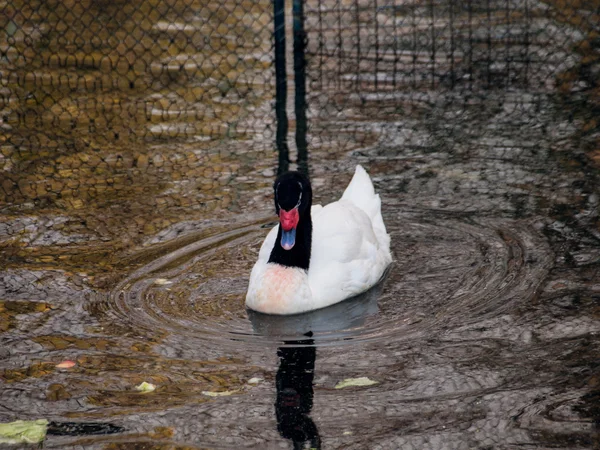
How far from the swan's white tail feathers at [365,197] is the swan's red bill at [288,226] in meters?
1.34

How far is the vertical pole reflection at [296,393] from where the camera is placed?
261 inches

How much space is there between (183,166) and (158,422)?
484cm

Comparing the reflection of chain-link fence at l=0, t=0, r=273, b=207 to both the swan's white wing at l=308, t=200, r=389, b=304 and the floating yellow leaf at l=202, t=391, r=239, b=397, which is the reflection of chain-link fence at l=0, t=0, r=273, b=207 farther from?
the floating yellow leaf at l=202, t=391, r=239, b=397

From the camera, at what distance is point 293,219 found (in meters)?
8.17

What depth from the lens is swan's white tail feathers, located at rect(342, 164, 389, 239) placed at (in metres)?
9.49

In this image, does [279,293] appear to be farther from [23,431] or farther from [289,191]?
[23,431]

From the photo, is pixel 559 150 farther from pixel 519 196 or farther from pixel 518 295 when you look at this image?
pixel 518 295

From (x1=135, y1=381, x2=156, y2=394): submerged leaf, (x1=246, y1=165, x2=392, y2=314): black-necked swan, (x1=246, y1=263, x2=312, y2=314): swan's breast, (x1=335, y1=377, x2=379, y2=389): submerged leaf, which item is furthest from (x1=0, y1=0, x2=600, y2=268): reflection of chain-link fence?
(x1=335, y1=377, x2=379, y2=389): submerged leaf

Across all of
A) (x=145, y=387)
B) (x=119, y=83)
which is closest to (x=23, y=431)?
(x=145, y=387)

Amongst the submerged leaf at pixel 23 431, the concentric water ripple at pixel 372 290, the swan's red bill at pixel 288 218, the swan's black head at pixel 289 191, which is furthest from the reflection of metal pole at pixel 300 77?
the submerged leaf at pixel 23 431

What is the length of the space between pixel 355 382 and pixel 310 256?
1.70 meters

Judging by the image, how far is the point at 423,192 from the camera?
10367mm

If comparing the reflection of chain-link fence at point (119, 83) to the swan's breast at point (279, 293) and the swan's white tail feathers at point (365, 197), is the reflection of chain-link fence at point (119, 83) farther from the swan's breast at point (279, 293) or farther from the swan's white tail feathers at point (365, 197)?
the swan's breast at point (279, 293)

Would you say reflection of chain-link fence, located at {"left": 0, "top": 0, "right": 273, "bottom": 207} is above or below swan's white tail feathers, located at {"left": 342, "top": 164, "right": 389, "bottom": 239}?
above
